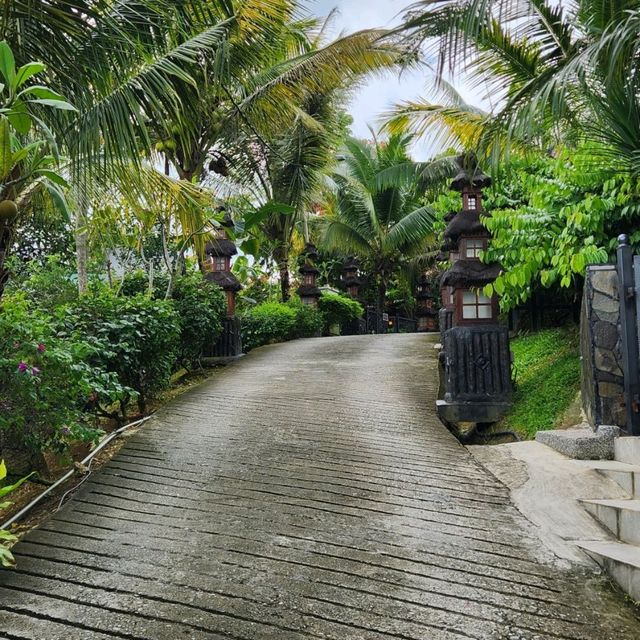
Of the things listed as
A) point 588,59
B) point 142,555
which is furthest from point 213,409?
point 588,59

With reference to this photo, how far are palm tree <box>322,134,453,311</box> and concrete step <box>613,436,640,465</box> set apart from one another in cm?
1418

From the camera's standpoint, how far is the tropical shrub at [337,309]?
57.8 ft

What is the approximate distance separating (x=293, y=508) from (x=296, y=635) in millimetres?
1282

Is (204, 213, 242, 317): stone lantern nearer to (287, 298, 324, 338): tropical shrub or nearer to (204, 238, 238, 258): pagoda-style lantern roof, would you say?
(204, 238, 238, 258): pagoda-style lantern roof

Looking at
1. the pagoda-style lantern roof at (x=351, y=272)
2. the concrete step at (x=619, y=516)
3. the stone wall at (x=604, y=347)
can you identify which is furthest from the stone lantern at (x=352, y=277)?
the concrete step at (x=619, y=516)

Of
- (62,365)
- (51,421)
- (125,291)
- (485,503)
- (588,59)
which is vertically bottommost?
(485,503)

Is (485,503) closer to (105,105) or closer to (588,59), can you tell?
(588,59)

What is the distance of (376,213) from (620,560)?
17.7m

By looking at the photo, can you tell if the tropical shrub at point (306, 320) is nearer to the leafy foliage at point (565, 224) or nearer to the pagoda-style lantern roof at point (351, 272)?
the pagoda-style lantern roof at point (351, 272)

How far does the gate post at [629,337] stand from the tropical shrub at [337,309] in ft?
43.8

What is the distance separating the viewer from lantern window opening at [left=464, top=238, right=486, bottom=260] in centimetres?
652

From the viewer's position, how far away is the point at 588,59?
4238 millimetres

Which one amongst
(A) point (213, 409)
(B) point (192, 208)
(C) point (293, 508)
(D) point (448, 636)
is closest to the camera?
(D) point (448, 636)

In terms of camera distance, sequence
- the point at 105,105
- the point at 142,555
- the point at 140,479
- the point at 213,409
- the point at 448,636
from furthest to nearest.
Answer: the point at 213,409 → the point at 105,105 → the point at 140,479 → the point at 142,555 → the point at 448,636
